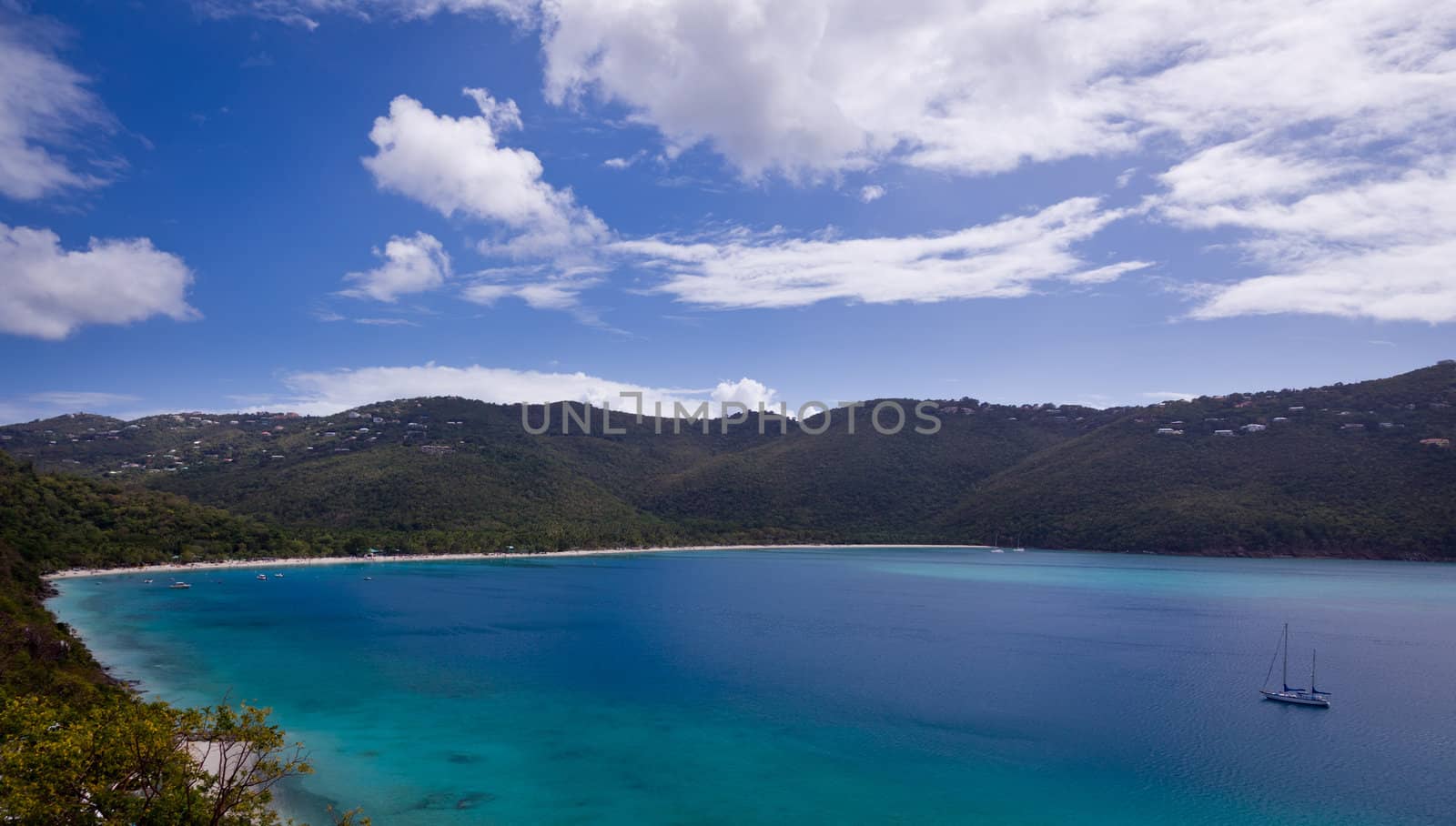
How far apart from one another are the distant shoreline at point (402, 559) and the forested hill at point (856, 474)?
1.65 m

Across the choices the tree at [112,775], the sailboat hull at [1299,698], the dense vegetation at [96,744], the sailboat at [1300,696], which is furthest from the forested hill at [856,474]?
the tree at [112,775]

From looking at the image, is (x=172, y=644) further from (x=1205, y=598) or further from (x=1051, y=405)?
(x=1051, y=405)

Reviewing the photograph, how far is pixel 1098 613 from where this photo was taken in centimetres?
6297

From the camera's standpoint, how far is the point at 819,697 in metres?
36.7

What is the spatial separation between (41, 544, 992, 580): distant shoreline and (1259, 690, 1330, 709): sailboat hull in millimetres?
86919

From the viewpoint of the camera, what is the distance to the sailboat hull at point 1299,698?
117ft

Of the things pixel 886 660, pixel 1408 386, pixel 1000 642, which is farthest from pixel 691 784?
pixel 1408 386

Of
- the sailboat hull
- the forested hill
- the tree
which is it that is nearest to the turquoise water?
the sailboat hull

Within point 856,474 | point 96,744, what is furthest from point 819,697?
point 856,474

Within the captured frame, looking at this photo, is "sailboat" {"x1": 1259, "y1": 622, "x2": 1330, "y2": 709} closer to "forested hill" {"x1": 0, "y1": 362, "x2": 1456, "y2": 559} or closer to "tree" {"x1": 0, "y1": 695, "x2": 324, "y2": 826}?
"tree" {"x1": 0, "y1": 695, "x2": 324, "y2": 826}

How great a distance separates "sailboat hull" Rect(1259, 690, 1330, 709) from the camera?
35594 millimetres

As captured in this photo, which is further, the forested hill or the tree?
the forested hill

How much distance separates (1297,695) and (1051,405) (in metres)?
141

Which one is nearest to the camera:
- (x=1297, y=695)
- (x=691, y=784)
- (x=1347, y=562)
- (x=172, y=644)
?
(x=691, y=784)
